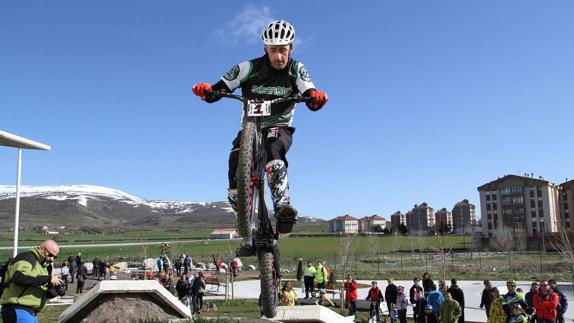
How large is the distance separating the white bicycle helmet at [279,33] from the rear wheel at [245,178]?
1.14m

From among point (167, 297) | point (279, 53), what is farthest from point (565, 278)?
point (279, 53)

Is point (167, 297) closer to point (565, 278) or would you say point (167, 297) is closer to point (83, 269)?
point (83, 269)

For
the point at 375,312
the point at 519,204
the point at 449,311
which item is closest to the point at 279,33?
the point at 449,311

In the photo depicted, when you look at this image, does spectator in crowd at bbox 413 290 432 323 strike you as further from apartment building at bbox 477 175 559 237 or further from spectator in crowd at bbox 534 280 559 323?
apartment building at bbox 477 175 559 237

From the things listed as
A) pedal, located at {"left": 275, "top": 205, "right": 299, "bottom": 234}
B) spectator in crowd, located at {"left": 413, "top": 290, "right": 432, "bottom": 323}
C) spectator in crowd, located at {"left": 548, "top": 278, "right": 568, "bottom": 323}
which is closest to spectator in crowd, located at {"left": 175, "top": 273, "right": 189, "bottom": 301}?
spectator in crowd, located at {"left": 413, "top": 290, "right": 432, "bottom": 323}

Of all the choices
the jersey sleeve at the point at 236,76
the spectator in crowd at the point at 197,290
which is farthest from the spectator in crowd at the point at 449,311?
the spectator in crowd at the point at 197,290

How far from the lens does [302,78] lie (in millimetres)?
6777

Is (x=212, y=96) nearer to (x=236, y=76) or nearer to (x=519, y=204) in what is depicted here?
(x=236, y=76)

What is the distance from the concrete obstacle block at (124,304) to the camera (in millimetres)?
9406

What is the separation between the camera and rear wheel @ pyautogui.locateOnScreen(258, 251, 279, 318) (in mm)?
6438

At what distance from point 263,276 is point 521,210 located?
4512 inches

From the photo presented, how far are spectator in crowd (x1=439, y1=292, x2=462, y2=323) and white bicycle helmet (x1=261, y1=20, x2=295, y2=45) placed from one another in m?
10.3

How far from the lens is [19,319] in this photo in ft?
18.8

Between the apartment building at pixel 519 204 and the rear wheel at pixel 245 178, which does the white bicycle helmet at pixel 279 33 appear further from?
the apartment building at pixel 519 204
